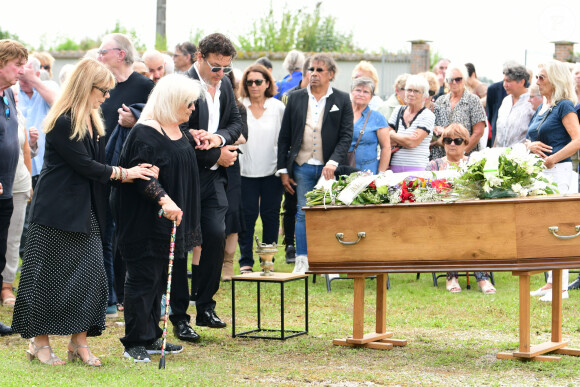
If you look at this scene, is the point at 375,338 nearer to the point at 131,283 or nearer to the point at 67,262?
the point at 131,283

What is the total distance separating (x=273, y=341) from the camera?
282 inches

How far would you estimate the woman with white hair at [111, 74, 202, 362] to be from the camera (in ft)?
20.5

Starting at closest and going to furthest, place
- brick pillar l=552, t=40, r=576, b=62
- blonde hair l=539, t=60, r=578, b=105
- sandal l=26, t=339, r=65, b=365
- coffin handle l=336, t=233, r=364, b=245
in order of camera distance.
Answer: sandal l=26, t=339, r=65, b=365 < coffin handle l=336, t=233, r=364, b=245 < blonde hair l=539, t=60, r=578, b=105 < brick pillar l=552, t=40, r=576, b=62

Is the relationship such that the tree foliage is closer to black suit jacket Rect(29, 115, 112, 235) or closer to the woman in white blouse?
the woman in white blouse

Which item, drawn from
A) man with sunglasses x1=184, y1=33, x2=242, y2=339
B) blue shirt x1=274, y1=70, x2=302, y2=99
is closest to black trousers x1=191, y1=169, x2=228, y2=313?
man with sunglasses x1=184, y1=33, x2=242, y2=339

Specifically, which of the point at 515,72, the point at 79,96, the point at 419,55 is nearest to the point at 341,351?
the point at 79,96

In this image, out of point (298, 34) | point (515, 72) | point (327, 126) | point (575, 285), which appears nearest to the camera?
point (575, 285)

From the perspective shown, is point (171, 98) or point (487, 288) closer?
point (171, 98)

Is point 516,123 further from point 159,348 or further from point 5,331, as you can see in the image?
point 5,331

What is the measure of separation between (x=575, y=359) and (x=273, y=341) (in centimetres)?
228

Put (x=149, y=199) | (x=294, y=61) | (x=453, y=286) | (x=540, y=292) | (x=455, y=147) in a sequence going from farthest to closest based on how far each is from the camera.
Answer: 1. (x=294, y=61)
2. (x=453, y=286)
3. (x=455, y=147)
4. (x=540, y=292)
5. (x=149, y=199)

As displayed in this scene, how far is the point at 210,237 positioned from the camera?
7.19 metres

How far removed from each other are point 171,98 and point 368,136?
4115mm

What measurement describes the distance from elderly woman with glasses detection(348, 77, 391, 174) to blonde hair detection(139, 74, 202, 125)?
397 cm
